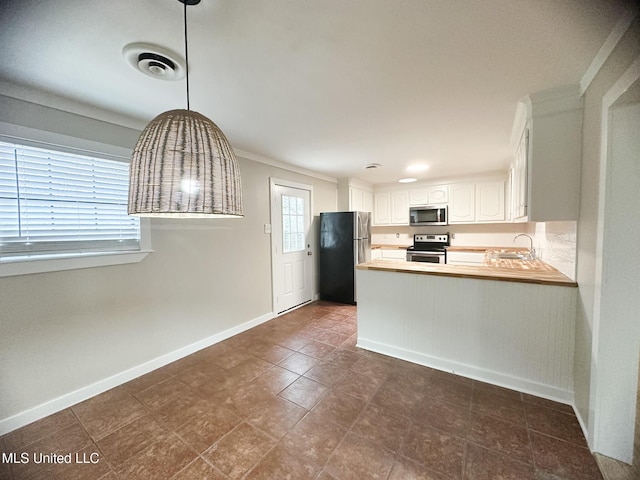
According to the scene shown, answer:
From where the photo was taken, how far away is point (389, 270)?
2535 mm

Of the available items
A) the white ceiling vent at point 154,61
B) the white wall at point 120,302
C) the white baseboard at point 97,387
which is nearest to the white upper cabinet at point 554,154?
the white ceiling vent at point 154,61

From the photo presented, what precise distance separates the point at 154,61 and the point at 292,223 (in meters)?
2.76

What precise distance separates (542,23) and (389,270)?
75.1 inches

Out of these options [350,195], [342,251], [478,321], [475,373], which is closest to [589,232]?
[478,321]

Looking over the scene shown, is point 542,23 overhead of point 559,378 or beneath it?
overhead

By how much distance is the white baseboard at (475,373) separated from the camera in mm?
1877

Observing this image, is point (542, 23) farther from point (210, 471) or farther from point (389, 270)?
point (210, 471)

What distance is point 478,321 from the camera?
7.04 ft

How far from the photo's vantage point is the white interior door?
372cm

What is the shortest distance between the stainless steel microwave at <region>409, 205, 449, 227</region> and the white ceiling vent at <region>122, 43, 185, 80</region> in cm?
445

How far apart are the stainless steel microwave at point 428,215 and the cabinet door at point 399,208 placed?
0.21 metres

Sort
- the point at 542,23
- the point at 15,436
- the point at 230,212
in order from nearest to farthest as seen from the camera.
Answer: the point at 230,212, the point at 542,23, the point at 15,436

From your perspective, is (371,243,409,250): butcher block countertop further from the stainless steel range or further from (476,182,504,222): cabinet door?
(476,182,504,222): cabinet door

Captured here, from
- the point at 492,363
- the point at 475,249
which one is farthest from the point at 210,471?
the point at 475,249
